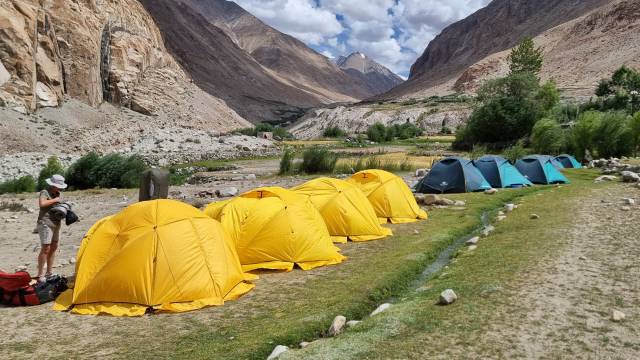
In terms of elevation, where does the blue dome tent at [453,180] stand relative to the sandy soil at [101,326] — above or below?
above

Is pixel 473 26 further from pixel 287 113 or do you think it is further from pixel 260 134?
pixel 260 134

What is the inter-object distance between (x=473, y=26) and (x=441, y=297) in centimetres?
20302

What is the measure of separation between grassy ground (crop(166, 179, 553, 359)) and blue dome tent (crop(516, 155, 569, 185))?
39.5 ft

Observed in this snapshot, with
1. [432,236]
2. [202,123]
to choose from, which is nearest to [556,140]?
[432,236]

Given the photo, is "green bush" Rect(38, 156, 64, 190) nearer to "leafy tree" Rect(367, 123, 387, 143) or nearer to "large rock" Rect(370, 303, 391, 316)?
"large rock" Rect(370, 303, 391, 316)

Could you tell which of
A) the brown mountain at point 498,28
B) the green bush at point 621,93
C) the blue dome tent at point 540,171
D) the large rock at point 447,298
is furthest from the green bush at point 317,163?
the brown mountain at point 498,28

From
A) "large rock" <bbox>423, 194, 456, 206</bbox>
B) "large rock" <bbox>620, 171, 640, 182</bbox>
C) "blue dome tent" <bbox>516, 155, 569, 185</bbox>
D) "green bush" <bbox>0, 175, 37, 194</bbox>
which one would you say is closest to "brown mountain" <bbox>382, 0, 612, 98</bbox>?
"blue dome tent" <bbox>516, 155, 569, 185</bbox>

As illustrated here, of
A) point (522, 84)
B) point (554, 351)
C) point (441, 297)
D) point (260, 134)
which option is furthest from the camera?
point (260, 134)

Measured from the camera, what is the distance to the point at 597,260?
10094 millimetres

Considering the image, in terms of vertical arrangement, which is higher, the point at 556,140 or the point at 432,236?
the point at 556,140

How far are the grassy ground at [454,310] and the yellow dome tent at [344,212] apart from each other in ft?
10.4

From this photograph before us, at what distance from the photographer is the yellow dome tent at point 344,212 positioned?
47.9 ft

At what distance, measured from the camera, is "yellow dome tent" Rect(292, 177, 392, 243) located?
14609mm

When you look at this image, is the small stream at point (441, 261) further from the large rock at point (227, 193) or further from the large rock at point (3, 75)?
the large rock at point (3, 75)
